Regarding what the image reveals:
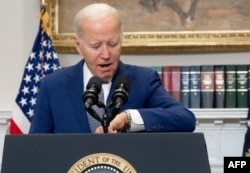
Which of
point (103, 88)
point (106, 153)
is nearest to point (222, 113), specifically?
point (103, 88)

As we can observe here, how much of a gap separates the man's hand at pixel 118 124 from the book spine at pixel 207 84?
302 centimetres

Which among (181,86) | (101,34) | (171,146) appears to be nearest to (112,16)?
(101,34)

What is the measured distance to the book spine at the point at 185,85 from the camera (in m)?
5.17

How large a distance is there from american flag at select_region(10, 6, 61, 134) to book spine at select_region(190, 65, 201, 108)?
114 centimetres

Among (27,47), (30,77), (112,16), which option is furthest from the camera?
(27,47)

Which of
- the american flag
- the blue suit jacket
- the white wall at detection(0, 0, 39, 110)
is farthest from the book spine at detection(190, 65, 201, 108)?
the blue suit jacket

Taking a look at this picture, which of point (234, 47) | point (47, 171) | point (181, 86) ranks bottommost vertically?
point (47, 171)

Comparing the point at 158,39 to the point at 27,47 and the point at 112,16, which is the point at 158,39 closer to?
the point at 27,47

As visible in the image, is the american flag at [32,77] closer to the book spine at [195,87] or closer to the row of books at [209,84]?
the row of books at [209,84]

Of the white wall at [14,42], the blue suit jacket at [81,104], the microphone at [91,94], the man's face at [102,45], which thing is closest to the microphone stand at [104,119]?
the microphone at [91,94]

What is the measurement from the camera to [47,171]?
1740 millimetres

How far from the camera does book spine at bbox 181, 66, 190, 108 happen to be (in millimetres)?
→ 5168

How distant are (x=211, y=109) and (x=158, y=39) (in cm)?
77

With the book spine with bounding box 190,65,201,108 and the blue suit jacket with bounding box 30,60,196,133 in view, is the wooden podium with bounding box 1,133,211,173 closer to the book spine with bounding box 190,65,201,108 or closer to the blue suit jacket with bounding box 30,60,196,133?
the blue suit jacket with bounding box 30,60,196,133
